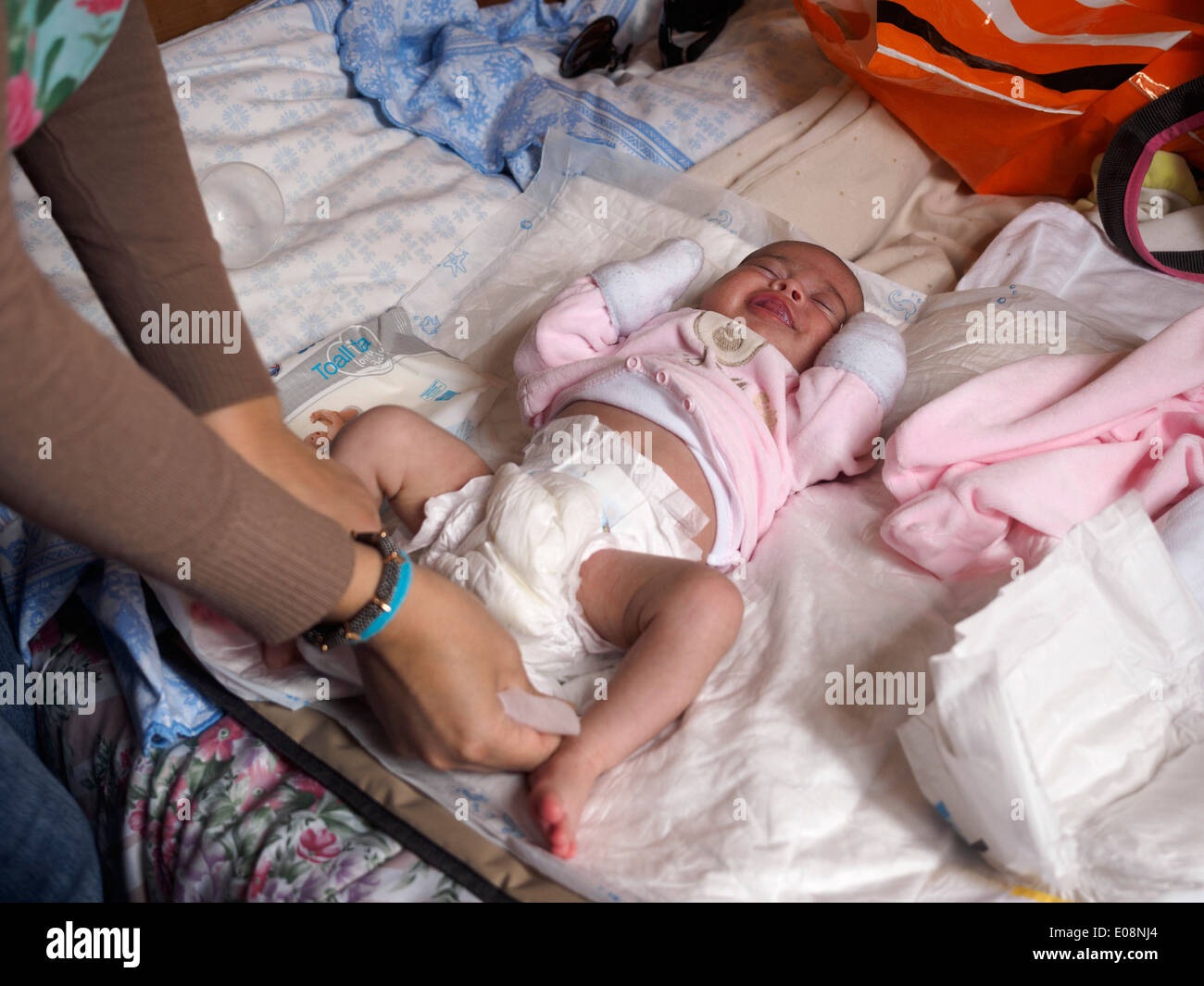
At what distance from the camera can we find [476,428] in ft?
5.07

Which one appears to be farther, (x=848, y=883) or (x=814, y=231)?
(x=814, y=231)

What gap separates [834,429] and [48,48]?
105 centimetres

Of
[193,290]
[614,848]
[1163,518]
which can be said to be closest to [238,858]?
[614,848]

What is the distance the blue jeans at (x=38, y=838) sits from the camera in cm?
92

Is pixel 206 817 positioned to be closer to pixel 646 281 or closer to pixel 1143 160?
pixel 646 281

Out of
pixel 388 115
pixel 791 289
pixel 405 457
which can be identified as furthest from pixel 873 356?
pixel 388 115

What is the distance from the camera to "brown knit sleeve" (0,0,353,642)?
1.90ft

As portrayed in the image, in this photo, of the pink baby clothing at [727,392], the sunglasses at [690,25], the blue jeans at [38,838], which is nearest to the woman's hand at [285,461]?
the blue jeans at [38,838]

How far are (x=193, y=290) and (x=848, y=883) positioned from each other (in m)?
0.82

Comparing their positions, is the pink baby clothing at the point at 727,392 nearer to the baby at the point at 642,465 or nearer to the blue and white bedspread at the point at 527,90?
the baby at the point at 642,465

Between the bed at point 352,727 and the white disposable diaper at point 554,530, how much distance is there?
6.4 inches

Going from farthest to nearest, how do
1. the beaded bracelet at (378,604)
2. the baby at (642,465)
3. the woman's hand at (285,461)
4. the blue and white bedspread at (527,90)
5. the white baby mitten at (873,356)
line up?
the blue and white bedspread at (527,90) → the white baby mitten at (873,356) → the baby at (642,465) → the woman's hand at (285,461) → the beaded bracelet at (378,604)
